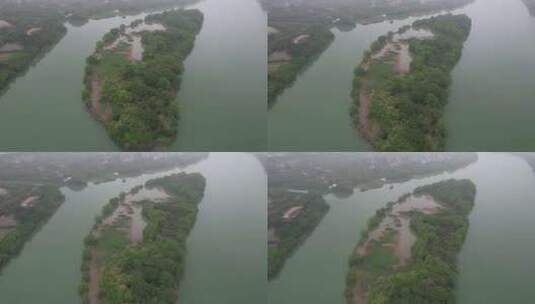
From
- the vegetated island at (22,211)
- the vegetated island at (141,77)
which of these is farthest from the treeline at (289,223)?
the vegetated island at (22,211)

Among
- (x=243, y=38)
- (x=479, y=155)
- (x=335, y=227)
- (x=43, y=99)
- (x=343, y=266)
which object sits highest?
(x=243, y=38)

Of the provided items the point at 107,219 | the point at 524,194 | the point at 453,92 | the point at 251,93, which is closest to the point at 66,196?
the point at 107,219

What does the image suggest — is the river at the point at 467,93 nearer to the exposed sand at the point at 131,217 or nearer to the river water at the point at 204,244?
the river water at the point at 204,244

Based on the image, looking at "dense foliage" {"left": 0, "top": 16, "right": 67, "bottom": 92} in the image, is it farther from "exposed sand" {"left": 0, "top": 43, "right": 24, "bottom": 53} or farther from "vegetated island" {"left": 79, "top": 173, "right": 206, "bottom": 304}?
"vegetated island" {"left": 79, "top": 173, "right": 206, "bottom": 304}

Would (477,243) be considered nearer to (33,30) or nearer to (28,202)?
(28,202)

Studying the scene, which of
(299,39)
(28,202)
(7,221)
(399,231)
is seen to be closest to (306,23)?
(299,39)

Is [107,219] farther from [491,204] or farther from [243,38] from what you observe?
[491,204]
